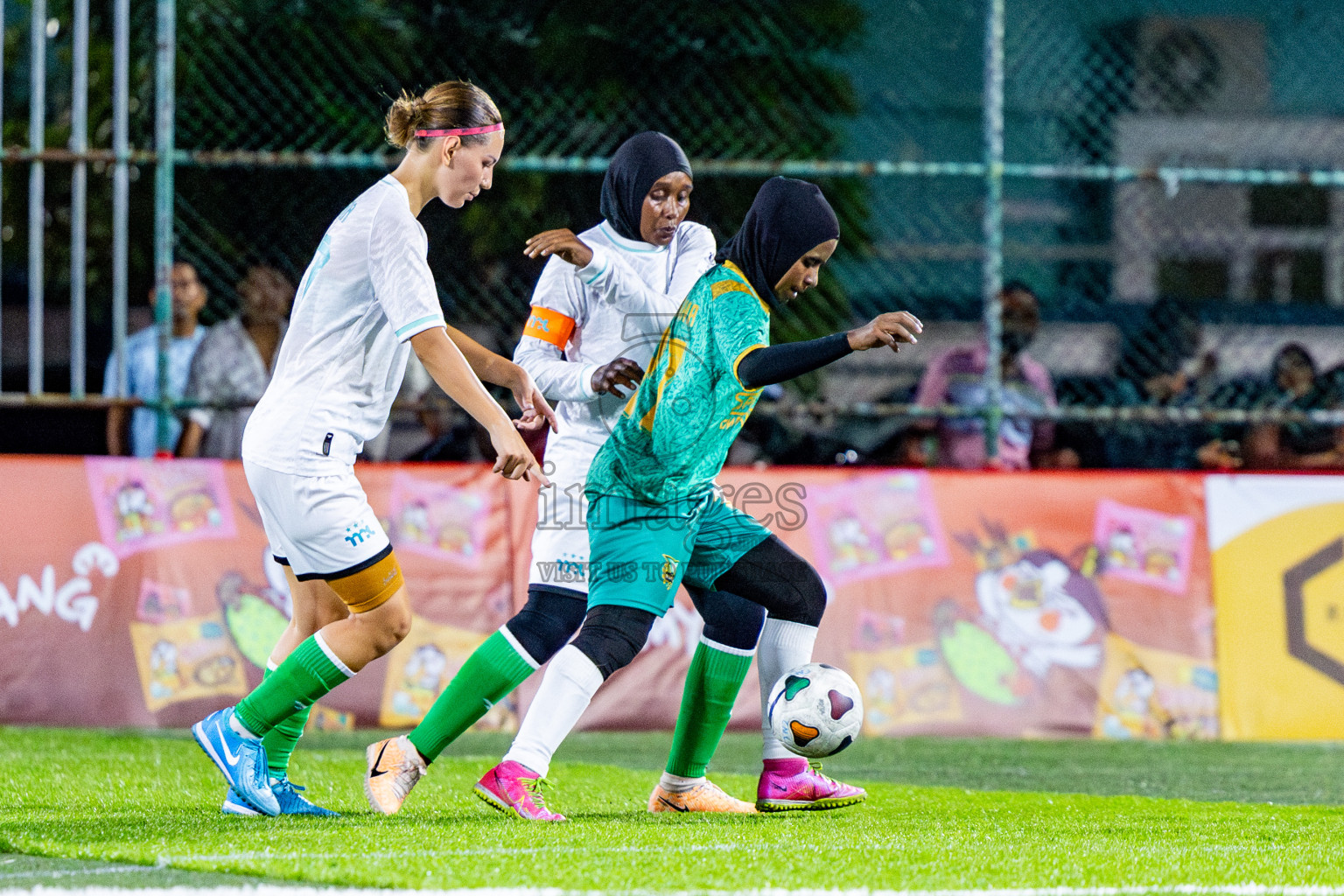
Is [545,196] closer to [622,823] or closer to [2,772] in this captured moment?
[2,772]

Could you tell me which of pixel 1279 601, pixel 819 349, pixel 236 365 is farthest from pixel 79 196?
pixel 1279 601

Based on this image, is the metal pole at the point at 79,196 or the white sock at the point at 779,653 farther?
the metal pole at the point at 79,196

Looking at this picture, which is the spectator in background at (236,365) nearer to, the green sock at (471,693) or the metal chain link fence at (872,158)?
the metal chain link fence at (872,158)

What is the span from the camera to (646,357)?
5.47 meters

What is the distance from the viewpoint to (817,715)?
4.92 metres

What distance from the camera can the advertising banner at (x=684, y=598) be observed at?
7934 mm

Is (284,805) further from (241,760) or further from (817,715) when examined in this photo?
(817,715)

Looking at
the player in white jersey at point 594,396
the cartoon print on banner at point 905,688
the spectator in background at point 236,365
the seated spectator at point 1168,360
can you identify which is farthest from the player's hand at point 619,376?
the seated spectator at point 1168,360

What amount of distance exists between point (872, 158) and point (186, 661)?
631 cm

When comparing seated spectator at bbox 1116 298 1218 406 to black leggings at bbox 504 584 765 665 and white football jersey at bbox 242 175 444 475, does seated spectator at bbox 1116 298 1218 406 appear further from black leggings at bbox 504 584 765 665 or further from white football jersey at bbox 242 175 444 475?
white football jersey at bbox 242 175 444 475

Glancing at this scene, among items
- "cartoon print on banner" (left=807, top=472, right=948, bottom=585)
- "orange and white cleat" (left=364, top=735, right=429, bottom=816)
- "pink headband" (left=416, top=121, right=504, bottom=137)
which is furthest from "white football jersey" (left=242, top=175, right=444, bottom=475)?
"cartoon print on banner" (left=807, top=472, right=948, bottom=585)

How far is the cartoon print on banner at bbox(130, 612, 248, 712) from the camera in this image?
312 inches

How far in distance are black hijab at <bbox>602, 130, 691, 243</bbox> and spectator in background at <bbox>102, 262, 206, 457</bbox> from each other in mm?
3596

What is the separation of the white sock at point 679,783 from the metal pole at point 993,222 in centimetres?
389
